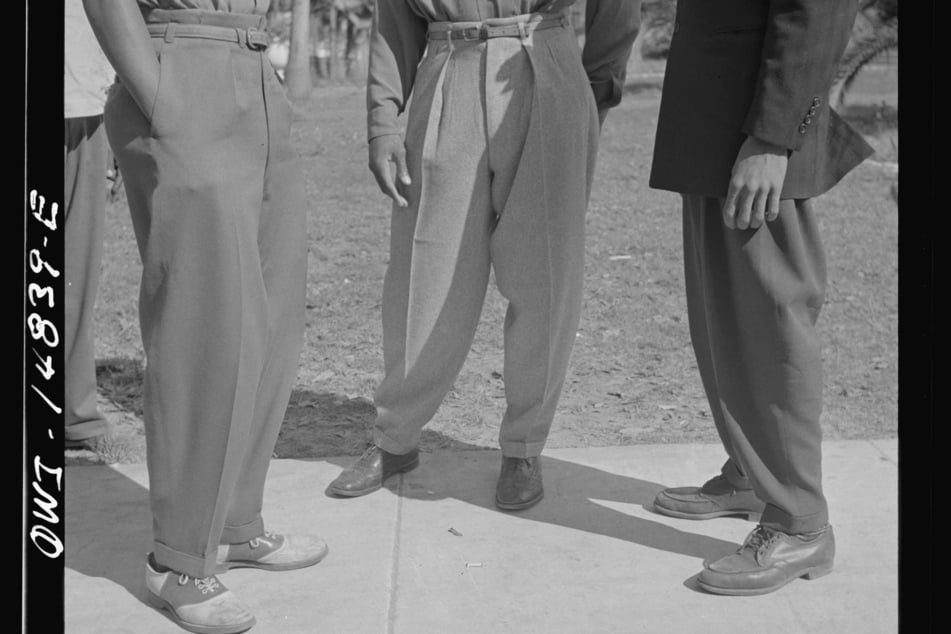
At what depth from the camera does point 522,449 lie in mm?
3969

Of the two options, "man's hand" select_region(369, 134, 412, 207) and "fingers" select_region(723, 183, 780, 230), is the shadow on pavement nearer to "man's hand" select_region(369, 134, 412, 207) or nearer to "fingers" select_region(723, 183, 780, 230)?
"man's hand" select_region(369, 134, 412, 207)

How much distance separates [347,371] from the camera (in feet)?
18.7

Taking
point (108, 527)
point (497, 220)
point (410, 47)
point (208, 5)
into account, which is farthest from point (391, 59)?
point (108, 527)

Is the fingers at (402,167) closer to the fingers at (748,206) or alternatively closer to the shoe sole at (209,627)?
the fingers at (748,206)

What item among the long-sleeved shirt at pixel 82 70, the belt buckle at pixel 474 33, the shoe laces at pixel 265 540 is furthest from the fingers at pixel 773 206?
the long-sleeved shirt at pixel 82 70

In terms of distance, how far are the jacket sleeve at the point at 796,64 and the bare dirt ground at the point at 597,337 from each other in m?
1.87

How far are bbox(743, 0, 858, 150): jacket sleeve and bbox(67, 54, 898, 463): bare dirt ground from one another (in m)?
1.87

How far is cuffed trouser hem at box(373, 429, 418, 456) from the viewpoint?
161 inches

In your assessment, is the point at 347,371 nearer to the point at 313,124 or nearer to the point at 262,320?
the point at 262,320

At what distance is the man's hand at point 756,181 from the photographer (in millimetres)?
3074

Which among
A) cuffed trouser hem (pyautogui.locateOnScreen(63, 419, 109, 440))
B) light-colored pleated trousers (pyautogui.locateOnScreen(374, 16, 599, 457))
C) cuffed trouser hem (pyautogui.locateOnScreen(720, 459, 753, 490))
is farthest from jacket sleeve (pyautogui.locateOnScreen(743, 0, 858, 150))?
cuffed trouser hem (pyautogui.locateOnScreen(63, 419, 109, 440))
